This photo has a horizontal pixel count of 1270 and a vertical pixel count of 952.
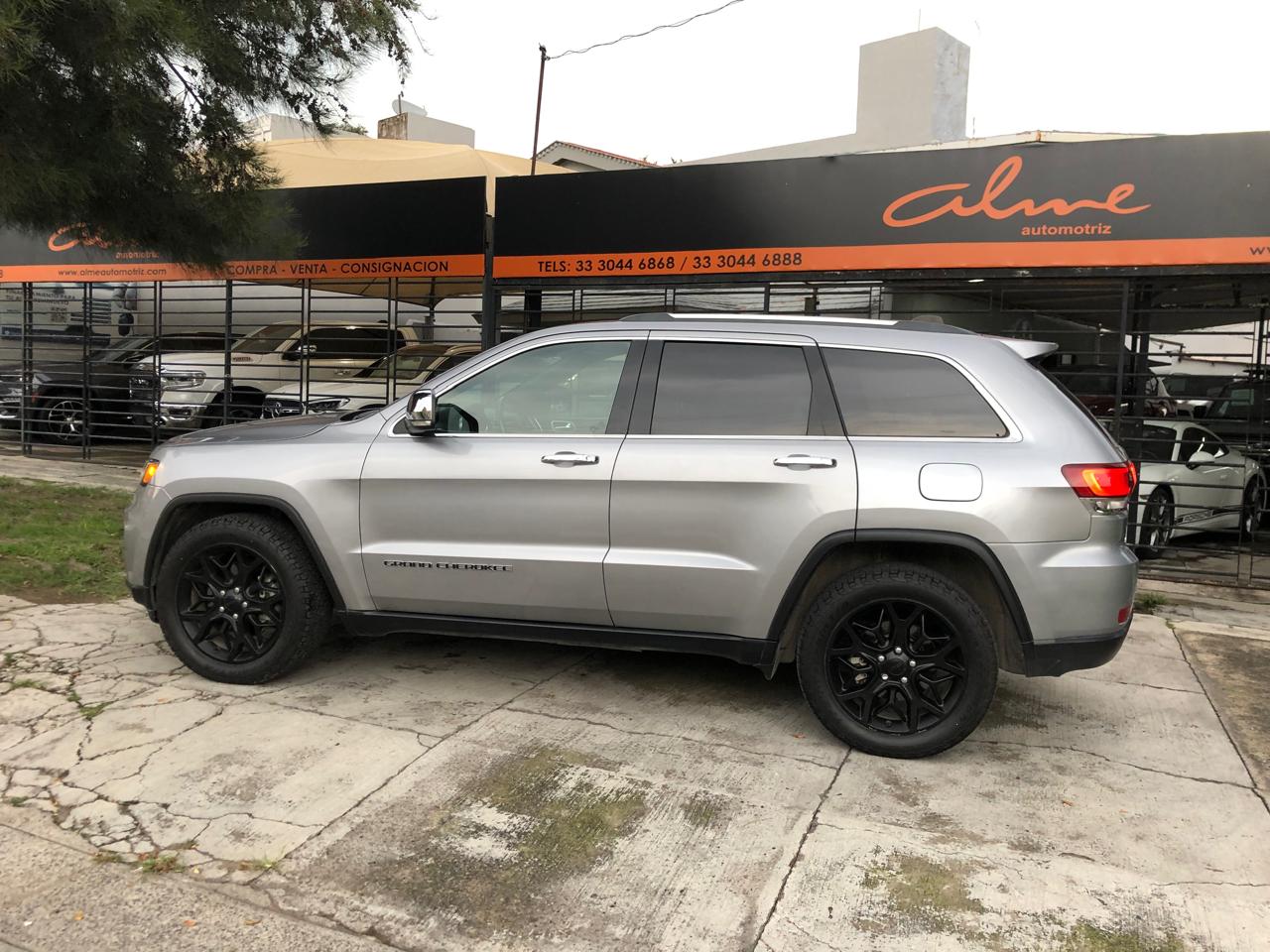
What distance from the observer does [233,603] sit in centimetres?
450

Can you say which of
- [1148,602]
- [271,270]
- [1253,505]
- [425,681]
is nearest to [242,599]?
[425,681]

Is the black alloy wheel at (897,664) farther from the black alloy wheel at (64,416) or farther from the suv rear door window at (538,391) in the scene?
the black alloy wheel at (64,416)

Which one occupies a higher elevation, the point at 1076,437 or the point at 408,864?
the point at 1076,437

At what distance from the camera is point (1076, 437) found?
12.3 ft

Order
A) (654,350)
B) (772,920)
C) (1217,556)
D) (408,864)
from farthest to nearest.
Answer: (1217,556) < (654,350) < (408,864) < (772,920)

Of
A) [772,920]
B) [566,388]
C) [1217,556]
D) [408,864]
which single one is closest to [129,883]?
[408,864]

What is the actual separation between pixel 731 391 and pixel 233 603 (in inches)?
101

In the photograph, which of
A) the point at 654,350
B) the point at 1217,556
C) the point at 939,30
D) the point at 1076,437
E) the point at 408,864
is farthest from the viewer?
the point at 939,30

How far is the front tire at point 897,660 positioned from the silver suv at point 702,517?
0.04 ft

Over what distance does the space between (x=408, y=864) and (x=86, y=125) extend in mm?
6361

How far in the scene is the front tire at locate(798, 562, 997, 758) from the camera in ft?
12.3

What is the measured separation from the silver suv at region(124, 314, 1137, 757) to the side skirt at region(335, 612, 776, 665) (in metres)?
0.01

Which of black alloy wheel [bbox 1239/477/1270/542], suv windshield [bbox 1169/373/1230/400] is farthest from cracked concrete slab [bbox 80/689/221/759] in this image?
black alloy wheel [bbox 1239/477/1270/542]

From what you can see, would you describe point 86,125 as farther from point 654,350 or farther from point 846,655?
point 846,655
